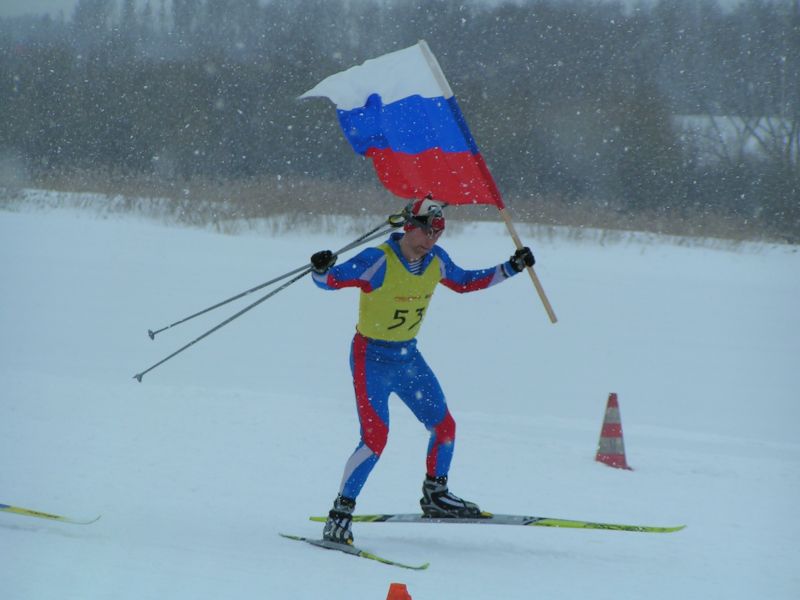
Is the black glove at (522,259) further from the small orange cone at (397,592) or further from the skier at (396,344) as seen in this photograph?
the small orange cone at (397,592)

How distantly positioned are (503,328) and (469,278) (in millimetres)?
8472

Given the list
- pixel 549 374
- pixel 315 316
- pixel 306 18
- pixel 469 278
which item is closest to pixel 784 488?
Result: pixel 469 278

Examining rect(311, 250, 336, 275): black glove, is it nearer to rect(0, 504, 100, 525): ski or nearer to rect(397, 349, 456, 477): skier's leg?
rect(397, 349, 456, 477): skier's leg

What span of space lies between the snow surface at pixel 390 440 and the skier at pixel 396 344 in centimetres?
29

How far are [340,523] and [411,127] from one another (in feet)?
7.53

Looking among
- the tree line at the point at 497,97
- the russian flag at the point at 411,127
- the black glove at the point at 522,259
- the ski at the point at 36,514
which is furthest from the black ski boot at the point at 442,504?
the tree line at the point at 497,97

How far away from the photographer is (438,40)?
4284 centimetres

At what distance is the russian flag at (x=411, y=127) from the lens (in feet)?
18.0

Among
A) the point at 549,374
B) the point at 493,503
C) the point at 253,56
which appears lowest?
the point at 493,503

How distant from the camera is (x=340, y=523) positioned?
479 centimetres

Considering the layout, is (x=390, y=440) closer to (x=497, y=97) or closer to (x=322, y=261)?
(x=322, y=261)

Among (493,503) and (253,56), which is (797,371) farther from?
(253,56)

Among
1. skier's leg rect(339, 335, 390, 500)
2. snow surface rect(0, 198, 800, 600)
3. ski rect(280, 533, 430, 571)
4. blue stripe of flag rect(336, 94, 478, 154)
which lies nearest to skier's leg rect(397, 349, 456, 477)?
skier's leg rect(339, 335, 390, 500)

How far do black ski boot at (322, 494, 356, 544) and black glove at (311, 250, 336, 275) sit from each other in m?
1.16
